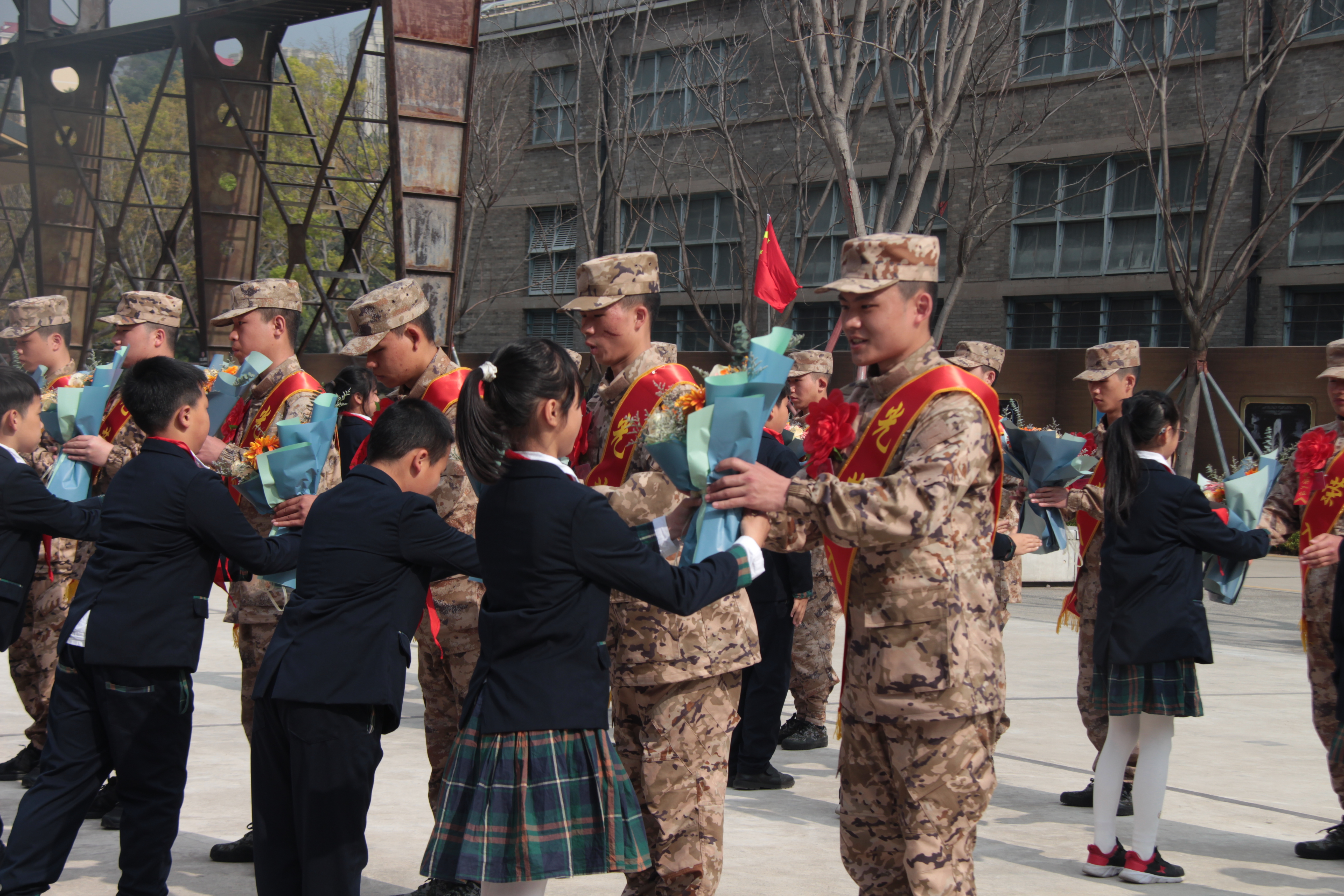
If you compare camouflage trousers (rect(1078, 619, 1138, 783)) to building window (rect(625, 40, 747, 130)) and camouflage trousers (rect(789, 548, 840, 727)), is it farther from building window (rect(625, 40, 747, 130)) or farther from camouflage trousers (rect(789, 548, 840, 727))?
building window (rect(625, 40, 747, 130))

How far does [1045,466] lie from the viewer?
20.0 ft

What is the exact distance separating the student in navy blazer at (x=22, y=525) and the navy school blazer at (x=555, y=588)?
2364 mm

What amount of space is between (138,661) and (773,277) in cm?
265

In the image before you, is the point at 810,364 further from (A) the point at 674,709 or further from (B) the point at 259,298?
(A) the point at 674,709

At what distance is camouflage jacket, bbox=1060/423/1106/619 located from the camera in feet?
19.7

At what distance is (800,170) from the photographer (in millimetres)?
18125

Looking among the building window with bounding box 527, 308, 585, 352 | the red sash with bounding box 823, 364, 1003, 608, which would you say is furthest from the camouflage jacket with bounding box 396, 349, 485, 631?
the building window with bounding box 527, 308, 585, 352

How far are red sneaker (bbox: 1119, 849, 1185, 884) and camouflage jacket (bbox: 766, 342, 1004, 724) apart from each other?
195cm

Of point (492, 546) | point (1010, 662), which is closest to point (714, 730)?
point (492, 546)

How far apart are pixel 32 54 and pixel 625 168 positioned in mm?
8585

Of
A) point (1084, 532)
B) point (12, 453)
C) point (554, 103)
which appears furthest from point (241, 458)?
point (554, 103)

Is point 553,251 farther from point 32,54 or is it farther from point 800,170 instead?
point 32,54

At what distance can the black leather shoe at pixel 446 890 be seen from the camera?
4.51 metres

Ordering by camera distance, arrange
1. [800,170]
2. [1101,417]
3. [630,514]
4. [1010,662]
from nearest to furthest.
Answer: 1. [630,514]
2. [1101,417]
3. [1010,662]
4. [800,170]
